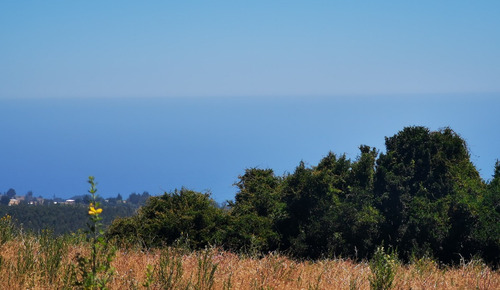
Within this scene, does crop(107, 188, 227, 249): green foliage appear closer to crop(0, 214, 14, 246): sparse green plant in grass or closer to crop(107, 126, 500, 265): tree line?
crop(107, 126, 500, 265): tree line

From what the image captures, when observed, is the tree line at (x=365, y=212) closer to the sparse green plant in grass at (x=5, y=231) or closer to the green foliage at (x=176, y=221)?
the green foliage at (x=176, y=221)

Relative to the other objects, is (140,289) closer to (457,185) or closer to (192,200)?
(192,200)

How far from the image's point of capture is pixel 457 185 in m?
15.5

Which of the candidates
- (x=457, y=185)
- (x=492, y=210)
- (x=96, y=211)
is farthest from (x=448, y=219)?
(x=96, y=211)

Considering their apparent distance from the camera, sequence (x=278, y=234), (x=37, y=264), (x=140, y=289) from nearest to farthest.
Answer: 1. (x=140, y=289)
2. (x=37, y=264)
3. (x=278, y=234)

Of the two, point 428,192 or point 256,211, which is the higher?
point 428,192

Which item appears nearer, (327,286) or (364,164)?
(327,286)

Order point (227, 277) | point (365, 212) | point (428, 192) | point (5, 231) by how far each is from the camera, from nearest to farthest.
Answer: point (227, 277)
point (5, 231)
point (365, 212)
point (428, 192)

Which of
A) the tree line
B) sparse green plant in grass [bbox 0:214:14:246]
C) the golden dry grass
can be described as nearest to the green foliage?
the tree line

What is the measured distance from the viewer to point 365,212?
1409cm

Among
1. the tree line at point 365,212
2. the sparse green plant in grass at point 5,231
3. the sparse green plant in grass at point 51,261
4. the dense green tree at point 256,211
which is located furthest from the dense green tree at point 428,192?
the sparse green plant in grass at point 51,261

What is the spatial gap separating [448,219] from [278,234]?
439 centimetres

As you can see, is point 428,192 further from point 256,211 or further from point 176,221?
point 176,221

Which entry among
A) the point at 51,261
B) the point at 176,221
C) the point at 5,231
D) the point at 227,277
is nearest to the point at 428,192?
the point at 176,221
